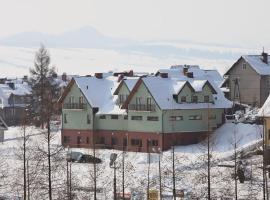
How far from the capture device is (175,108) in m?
72.8

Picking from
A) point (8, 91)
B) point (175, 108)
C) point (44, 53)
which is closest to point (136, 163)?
point (175, 108)

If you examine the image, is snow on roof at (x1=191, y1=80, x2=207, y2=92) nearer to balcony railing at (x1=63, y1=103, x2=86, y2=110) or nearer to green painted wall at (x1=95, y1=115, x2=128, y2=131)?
green painted wall at (x1=95, y1=115, x2=128, y2=131)

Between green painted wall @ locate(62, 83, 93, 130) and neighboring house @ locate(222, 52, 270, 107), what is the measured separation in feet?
75.1

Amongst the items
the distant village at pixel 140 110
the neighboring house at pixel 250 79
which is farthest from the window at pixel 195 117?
the neighboring house at pixel 250 79

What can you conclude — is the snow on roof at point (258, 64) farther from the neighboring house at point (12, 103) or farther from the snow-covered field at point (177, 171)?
Result: the neighboring house at point (12, 103)

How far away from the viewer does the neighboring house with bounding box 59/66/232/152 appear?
72.9 m

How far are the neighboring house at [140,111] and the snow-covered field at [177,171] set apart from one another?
212 centimetres

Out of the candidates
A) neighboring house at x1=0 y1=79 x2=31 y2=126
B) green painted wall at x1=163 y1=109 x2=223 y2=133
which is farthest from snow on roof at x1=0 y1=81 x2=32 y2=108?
green painted wall at x1=163 y1=109 x2=223 y2=133

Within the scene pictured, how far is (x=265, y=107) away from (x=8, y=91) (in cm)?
6775

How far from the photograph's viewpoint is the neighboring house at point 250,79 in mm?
89562

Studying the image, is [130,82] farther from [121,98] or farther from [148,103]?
[148,103]

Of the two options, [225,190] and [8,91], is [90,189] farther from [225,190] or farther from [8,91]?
[8,91]

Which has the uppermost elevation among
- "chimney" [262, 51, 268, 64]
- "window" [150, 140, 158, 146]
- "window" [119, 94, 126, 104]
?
Result: "chimney" [262, 51, 268, 64]

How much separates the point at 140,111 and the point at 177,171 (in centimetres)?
1590
